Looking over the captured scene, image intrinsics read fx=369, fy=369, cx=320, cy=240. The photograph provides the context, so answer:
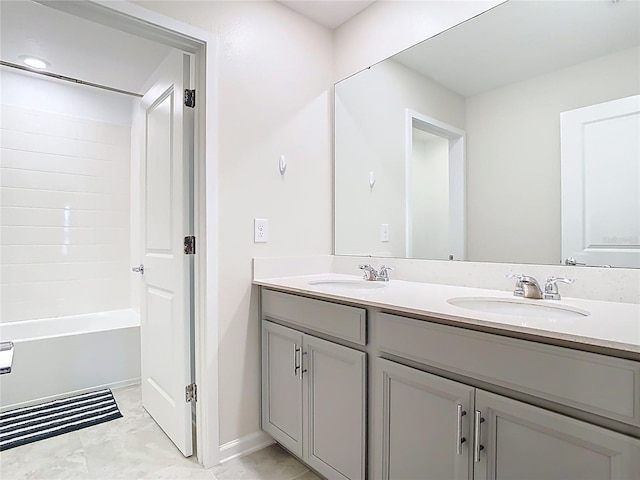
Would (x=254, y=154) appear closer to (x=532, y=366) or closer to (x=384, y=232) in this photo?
(x=384, y=232)

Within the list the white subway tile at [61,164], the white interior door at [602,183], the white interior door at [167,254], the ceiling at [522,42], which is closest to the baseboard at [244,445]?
the white interior door at [167,254]

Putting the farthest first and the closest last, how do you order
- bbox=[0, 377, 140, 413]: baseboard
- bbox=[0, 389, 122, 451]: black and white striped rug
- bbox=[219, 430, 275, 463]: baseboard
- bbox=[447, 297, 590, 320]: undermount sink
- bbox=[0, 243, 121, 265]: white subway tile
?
bbox=[0, 243, 121, 265]: white subway tile → bbox=[0, 377, 140, 413]: baseboard → bbox=[0, 389, 122, 451]: black and white striped rug → bbox=[219, 430, 275, 463]: baseboard → bbox=[447, 297, 590, 320]: undermount sink

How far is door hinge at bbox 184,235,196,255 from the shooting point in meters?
1.80

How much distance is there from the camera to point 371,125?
84.4 inches

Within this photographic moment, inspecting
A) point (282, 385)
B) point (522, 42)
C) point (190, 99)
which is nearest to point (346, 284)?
point (282, 385)

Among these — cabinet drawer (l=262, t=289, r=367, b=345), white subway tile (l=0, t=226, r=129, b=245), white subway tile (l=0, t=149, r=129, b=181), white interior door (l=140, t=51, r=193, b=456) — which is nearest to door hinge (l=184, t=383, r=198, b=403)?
white interior door (l=140, t=51, r=193, b=456)

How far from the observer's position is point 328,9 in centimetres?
208

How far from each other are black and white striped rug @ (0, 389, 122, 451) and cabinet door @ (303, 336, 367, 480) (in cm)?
Result: 141

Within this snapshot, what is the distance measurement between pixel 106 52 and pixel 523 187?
2.53m

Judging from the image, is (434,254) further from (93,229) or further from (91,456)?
(93,229)

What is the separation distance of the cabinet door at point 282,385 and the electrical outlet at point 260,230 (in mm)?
427

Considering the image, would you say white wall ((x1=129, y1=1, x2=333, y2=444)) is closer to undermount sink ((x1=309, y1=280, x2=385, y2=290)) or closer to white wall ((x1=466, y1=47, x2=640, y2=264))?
undermount sink ((x1=309, y1=280, x2=385, y2=290))

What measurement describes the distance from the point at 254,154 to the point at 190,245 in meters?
0.57

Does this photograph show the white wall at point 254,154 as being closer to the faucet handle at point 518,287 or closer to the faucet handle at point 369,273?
the faucet handle at point 369,273
